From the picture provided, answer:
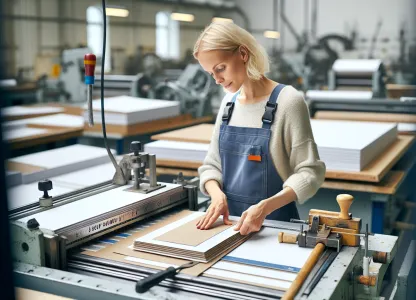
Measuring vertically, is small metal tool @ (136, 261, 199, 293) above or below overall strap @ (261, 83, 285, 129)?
below

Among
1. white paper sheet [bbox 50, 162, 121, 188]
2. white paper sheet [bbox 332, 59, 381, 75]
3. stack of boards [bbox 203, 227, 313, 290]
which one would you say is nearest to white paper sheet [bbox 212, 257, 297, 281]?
stack of boards [bbox 203, 227, 313, 290]

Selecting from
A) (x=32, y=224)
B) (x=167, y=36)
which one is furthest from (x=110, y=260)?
(x=167, y=36)

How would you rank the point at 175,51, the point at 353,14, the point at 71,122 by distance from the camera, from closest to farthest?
the point at 71,122 < the point at 353,14 < the point at 175,51

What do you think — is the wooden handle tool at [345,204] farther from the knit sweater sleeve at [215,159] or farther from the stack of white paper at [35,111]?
the stack of white paper at [35,111]

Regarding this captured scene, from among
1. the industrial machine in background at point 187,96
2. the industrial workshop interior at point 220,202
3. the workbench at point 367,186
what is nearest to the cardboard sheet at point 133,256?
the industrial workshop interior at point 220,202

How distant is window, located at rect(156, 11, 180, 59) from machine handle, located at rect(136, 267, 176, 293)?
13.0 meters

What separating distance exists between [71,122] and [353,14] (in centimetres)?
959

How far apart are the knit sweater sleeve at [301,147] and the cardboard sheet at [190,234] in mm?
292

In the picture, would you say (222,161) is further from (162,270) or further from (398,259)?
(398,259)

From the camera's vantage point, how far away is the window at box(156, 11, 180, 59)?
13.9m

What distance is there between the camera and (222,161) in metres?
1.75

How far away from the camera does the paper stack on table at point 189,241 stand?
1173 mm

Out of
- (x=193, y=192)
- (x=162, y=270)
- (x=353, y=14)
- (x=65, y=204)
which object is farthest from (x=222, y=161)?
(x=353, y=14)

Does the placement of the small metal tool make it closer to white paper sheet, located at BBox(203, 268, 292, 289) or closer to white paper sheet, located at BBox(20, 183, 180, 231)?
white paper sheet, located at BBox(203, 268, 292, 289)
